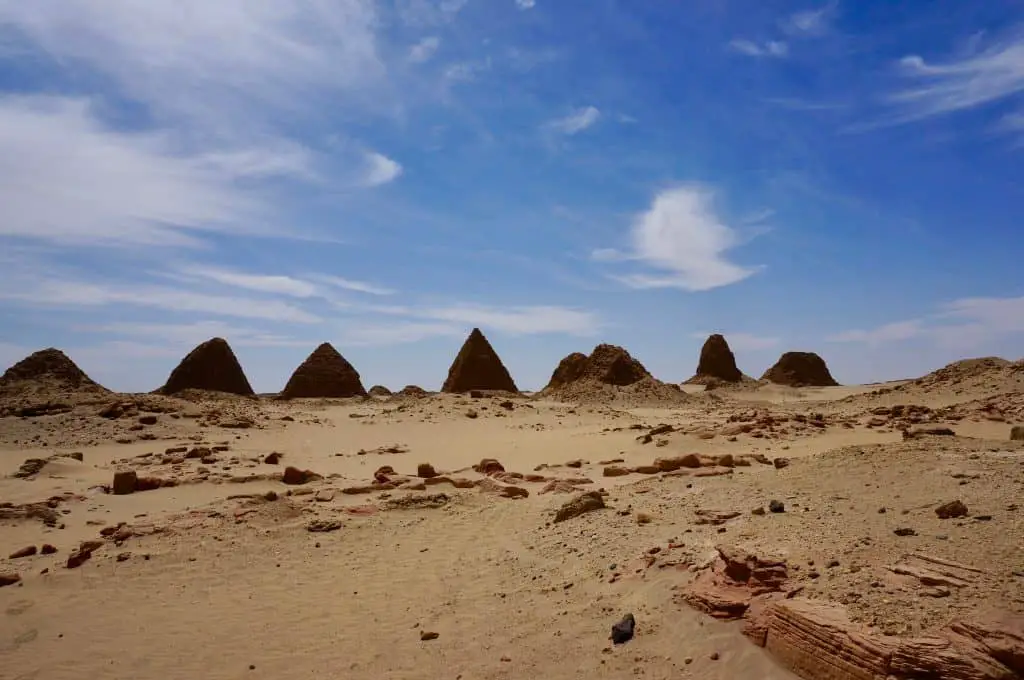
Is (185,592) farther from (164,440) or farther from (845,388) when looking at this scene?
(845,388)

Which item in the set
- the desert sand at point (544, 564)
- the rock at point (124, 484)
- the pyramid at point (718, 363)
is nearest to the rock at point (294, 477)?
the desert sand at point (544, 564)

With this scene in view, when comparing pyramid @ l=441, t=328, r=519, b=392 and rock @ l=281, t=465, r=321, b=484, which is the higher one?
pyramid @ l=441, t=328, r=519, b=392

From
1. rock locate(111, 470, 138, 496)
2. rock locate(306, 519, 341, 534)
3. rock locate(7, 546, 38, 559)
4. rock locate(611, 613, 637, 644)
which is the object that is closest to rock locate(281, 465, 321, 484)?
rock locate(111, 470, 138, 496)

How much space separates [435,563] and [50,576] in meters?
5.20

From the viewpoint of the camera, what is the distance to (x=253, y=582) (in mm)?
8992

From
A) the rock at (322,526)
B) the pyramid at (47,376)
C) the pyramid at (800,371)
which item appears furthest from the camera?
the pyramid at (800,371)

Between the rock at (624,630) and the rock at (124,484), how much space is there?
40.5ft

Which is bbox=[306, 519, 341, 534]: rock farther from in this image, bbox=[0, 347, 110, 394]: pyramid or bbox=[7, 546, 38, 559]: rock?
bbox=[0, 347, 110, 394]: pyramid

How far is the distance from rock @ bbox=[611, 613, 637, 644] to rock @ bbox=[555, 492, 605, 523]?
3.86 meters

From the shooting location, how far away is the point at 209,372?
127 ft

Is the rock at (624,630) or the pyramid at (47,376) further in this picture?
the pyramid at (47,376)

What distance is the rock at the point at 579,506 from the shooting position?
9.99m

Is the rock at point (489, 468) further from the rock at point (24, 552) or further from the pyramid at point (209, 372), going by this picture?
the pyramid at point (209, 372)

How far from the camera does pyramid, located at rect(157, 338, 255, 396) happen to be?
38438 mm
